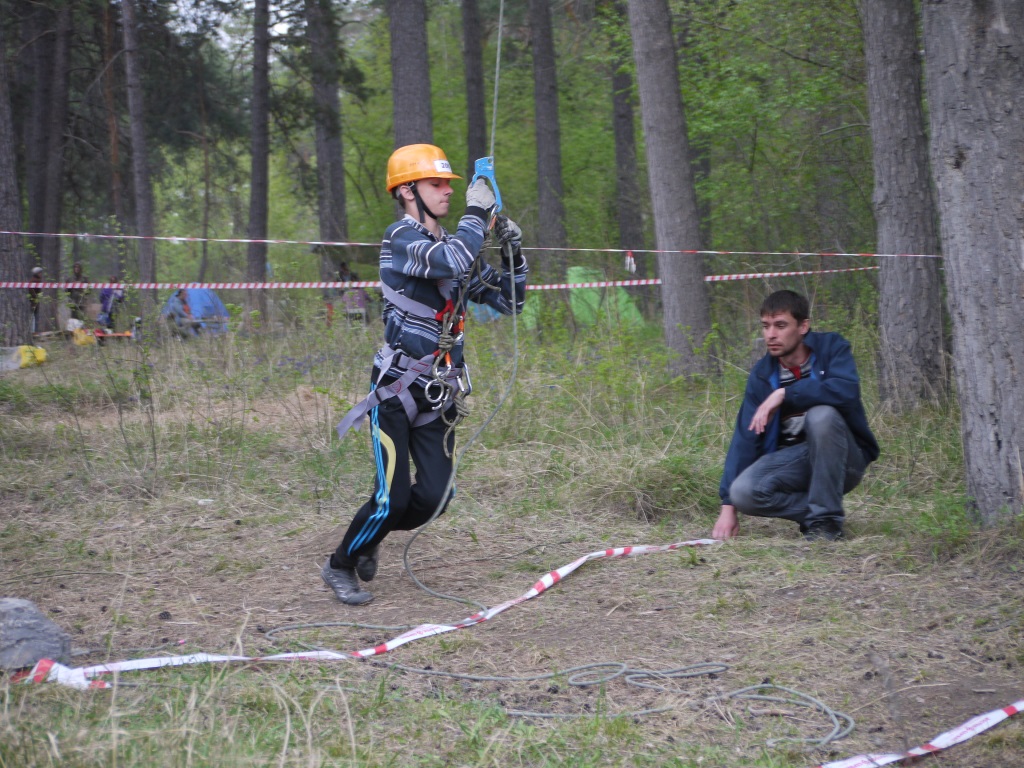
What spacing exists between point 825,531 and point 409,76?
9.48 meters

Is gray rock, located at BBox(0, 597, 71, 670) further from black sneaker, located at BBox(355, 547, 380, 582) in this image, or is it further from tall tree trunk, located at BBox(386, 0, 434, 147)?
tall tree trunk, located at BBox(386, 0, 434, 147)

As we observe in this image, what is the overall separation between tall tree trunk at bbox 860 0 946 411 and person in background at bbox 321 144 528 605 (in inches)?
160

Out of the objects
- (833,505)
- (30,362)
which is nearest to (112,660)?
(833,505)

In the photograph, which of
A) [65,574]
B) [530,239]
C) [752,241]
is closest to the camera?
[65,574]

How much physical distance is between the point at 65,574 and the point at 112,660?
4.72 feet

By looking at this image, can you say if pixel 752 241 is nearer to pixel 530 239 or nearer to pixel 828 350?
pixel 530 239

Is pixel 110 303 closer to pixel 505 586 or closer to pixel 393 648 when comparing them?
pixel 505 586

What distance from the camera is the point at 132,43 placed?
1762cm

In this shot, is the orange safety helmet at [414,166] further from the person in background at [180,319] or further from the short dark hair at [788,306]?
the person in background at [180,319]

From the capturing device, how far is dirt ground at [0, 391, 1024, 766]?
11.6 feet

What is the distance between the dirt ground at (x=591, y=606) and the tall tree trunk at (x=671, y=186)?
3.93 metres

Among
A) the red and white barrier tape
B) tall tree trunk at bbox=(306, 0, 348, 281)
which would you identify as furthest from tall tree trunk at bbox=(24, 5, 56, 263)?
the red and white barrier tape

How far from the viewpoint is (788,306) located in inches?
213

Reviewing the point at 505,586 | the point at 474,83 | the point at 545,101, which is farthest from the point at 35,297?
the point at 474,83
